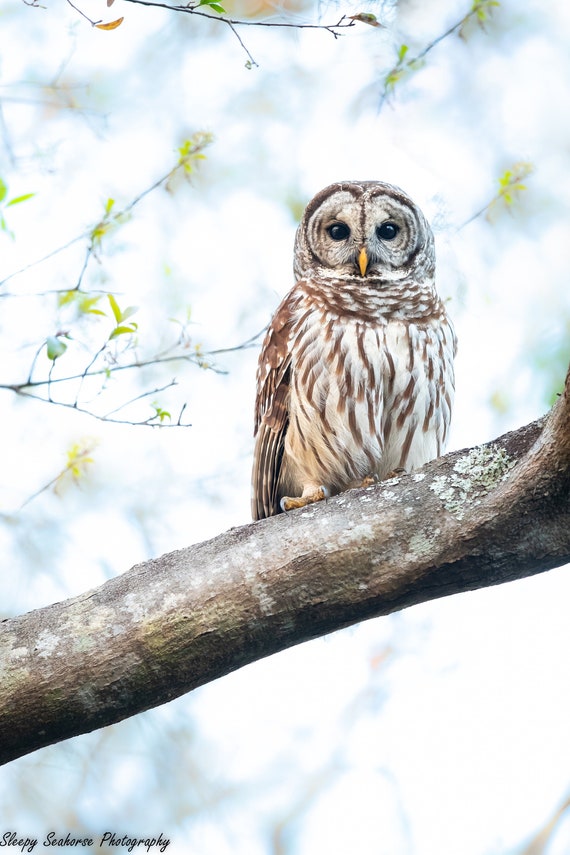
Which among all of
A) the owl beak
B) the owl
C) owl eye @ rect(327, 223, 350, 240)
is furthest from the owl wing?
owl eye @ rect(327, 223, 350, 240)

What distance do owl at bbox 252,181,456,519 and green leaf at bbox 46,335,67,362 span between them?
93 centimetres

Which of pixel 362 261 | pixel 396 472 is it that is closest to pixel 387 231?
pixel 362 261

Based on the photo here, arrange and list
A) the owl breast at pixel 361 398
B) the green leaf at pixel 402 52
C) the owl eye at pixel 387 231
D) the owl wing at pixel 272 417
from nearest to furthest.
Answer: the owl breast at pixel 361 398
the owl wing at pixel 272 417
the owl eye at pixel 387 231
the green leaf at pixel 402 52

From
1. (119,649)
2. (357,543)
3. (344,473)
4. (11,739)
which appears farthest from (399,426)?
(11,739)

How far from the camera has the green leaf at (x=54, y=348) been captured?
297 centimetres

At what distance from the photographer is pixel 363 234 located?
403cm

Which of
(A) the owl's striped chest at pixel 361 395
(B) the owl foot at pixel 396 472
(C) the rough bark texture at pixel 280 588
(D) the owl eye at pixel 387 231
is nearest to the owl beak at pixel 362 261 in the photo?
(D) the owl eye at pixel 387 231

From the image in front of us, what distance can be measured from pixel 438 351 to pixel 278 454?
71 centimetres

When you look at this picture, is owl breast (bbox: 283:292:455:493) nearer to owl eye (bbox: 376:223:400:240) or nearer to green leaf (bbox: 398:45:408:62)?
owl eye (bbox: 376:223:400:240)

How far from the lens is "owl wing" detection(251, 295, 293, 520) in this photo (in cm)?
364

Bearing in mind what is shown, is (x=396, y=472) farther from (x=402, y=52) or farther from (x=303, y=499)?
(x=402, y=52)

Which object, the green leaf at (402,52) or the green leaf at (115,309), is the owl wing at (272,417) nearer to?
the green leaf at (115,309)

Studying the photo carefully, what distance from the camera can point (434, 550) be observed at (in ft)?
7.50

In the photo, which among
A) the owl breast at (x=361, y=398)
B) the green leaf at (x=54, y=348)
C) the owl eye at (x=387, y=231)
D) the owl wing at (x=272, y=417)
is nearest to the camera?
the green leaf at (x=54, y=348)
